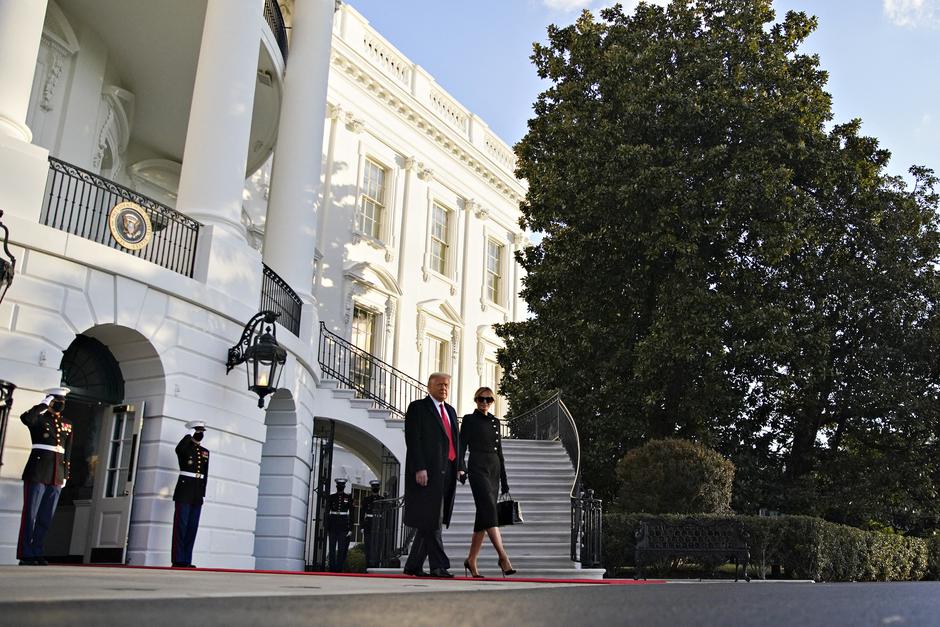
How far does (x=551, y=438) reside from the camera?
20328 millimetres

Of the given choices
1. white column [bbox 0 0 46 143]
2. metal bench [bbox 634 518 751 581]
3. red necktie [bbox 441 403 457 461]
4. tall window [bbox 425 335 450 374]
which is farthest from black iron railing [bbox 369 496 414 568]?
tall window [bbox 425 335 450 374]

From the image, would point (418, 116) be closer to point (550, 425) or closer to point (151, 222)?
point (550, 425)

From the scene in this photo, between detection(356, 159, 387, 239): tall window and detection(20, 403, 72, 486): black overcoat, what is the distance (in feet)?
60.9

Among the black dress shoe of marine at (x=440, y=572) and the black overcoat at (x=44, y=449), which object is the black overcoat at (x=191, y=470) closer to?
the black overcoat at (x=44, y=449)

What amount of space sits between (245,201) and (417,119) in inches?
325

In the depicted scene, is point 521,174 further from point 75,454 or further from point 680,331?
point 75,454

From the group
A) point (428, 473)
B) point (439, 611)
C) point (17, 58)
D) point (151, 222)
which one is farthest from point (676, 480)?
point (439, 611)

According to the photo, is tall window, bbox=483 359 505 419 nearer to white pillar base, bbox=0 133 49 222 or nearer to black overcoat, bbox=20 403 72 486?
white pillar base, bbox=0 133 49 222

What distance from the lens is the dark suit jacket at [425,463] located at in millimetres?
8609

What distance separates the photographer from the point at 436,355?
3180 centimetres

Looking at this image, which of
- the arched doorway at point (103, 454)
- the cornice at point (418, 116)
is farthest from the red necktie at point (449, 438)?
the cornice at point (418, 116)

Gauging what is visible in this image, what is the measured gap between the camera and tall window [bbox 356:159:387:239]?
2833cm

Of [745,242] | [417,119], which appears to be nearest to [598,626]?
[745,242]

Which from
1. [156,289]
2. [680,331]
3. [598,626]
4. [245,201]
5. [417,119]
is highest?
[417,119]
